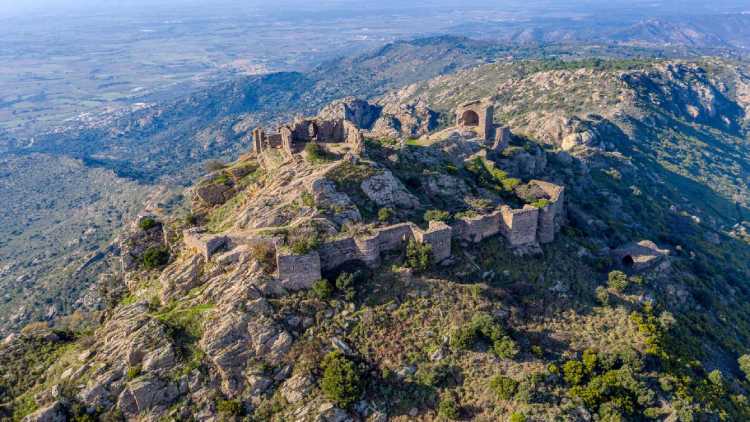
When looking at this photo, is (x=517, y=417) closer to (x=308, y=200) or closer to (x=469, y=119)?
(x=308, y=200)

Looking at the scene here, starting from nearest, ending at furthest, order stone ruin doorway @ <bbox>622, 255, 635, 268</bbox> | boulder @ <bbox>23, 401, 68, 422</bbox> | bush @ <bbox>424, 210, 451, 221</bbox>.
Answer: boulder @ <bbox>23, 401, 68, 422</bbox>, bush @ <bbox>424, 210, 451, 221</bbox>, stone ruin doorway @ <bbox>622, 255, 635, 268</bbox>

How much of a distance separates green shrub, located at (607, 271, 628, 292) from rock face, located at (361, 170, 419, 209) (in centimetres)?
1693

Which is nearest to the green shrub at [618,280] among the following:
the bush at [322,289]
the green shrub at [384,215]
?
the green shrub at [384,215]

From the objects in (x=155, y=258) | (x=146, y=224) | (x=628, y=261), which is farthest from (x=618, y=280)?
(x=146, y=224)

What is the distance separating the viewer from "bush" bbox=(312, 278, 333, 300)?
3397 centimetres

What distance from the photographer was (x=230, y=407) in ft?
97.6

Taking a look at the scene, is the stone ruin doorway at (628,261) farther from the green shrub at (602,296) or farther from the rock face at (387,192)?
the rock face at (387,192)

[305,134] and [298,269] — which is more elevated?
[305,134]

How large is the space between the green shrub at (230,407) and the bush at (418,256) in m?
14.1

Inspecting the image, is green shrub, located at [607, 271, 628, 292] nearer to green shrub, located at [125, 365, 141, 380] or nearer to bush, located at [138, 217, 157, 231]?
green shrub, located at [125, 365, 141, 380]

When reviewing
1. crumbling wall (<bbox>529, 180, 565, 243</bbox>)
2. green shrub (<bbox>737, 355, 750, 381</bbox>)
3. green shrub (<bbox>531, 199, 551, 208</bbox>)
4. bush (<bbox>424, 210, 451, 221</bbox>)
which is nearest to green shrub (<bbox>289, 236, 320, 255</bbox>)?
bush (<bbox>424, 210, 451, 221</bbox>)

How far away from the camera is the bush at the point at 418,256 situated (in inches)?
1412

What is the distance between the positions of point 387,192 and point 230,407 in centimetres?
1921

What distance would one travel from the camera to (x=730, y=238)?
7862 centimetres
